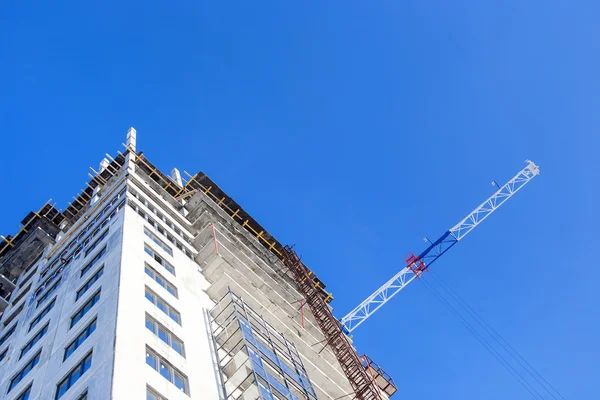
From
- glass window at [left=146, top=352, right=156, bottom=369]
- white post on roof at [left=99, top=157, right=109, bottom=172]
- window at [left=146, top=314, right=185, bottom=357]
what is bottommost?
glass window at [left=146, top=352, right=156, bottom=369]

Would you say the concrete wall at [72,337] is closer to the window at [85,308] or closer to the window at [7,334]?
the window at [85,308]

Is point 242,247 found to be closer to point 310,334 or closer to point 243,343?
point 310,334

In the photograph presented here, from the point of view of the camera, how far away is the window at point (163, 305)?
40.2m

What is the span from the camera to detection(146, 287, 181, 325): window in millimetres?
40156

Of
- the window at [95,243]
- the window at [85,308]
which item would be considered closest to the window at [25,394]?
the window at [85,308]

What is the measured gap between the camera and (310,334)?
59.1 metres

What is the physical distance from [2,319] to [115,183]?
13999 mm

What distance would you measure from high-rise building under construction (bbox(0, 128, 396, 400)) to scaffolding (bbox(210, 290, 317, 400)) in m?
0.11

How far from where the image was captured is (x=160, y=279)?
44125 mm

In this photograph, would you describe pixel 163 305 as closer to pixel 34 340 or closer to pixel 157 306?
pixel 157 306

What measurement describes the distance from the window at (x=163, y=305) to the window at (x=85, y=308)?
2772 millimetres

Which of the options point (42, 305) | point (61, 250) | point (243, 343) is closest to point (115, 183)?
point (61, 250)

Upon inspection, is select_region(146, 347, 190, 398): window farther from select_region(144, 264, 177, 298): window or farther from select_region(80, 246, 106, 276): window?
select_region(80, 246, 106, 276): window

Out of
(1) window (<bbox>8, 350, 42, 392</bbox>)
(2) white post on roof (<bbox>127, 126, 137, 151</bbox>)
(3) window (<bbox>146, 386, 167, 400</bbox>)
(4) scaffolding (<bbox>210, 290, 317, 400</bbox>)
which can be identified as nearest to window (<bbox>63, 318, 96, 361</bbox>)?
(1) window (<bbox>8, 350, 42, 392</bbox>)
